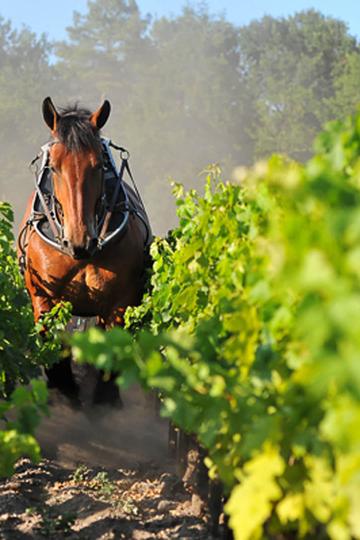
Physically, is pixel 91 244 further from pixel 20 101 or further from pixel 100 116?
pixel 20 101

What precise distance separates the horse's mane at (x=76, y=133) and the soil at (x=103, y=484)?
6.71 feet

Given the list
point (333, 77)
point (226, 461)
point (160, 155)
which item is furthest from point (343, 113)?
point (226, 461)

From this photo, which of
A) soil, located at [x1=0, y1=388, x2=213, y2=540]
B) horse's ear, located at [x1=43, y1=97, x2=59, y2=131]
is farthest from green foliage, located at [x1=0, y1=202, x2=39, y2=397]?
horse's ear, located at [x1=43, y1=97, x2=59, y2=131]

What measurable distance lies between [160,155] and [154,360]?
60712 mm

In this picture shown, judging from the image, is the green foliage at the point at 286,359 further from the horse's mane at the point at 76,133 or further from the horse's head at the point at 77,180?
the horse's mane at the point at 76,133

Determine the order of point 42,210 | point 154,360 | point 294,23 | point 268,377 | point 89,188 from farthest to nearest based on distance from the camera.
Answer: point 294,23 → point 42,210 → point 89,188 → point 268,377 → point 154,360

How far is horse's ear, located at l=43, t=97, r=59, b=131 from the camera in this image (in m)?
7.11

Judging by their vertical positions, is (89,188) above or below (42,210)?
below

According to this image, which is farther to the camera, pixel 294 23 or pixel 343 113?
pixel 294 23

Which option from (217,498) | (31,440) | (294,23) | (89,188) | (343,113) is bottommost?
(31,440)

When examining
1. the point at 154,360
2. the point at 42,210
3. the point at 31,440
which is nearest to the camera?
the point at 154,360

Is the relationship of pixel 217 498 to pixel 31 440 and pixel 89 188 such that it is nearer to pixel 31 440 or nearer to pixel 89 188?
pixel 31 440

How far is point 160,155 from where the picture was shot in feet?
205

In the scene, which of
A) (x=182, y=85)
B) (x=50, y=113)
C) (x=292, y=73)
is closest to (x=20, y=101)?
(x=182, y=85)
